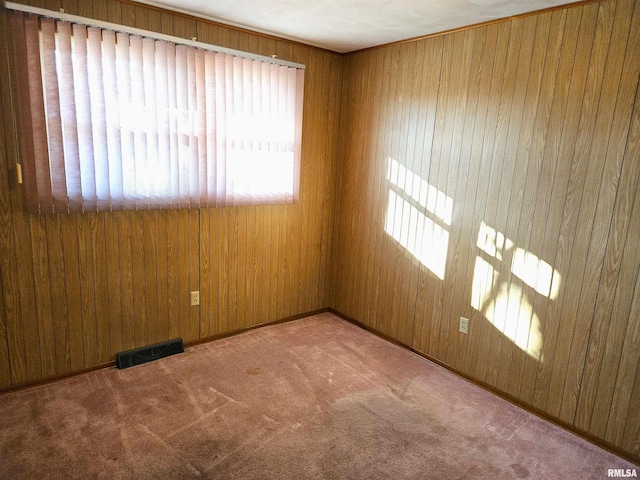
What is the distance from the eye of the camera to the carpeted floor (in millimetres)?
2051

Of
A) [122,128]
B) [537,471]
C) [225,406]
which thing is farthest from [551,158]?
[122,128]

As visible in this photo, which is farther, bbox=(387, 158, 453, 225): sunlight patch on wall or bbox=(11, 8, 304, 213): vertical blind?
bbox=(387, 158, 453, 225): sunlight patch on wall

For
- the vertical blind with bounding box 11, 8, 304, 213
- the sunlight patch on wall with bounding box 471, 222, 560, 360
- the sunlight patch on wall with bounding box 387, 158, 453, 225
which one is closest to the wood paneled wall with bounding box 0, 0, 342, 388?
the vertical blind with bounding box 11, 8, 304, 213

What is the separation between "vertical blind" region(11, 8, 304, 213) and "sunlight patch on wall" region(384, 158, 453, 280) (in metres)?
0.92

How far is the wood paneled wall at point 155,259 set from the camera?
8.25 ft

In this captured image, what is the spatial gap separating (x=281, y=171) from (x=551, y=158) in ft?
6.49

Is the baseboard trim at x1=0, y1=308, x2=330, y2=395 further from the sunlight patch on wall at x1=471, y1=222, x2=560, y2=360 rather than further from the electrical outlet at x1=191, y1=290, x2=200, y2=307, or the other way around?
the sunlight patch on wall at x1=471, y1=222, x2=560, y2=360

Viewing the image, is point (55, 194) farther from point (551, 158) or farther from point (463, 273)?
point (551, 158)

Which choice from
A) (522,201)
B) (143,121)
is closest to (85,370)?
(143,121)

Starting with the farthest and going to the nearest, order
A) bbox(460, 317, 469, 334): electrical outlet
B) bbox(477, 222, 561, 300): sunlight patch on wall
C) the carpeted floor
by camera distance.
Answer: bbox(460, 317, 469, 334): electrical outlet, bbox(477, 222, 561, 300): sunlight patch on wall, the carpeted floor

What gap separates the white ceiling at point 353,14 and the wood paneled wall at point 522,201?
17 centimetres

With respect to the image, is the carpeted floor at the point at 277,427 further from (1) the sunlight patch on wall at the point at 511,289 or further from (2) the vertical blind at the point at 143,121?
(2) the vertical blind at the point at 143,121

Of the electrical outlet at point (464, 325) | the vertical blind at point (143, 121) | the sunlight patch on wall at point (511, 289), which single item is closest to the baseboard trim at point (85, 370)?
the vertical blind at point (143, 121)

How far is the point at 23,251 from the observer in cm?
250
